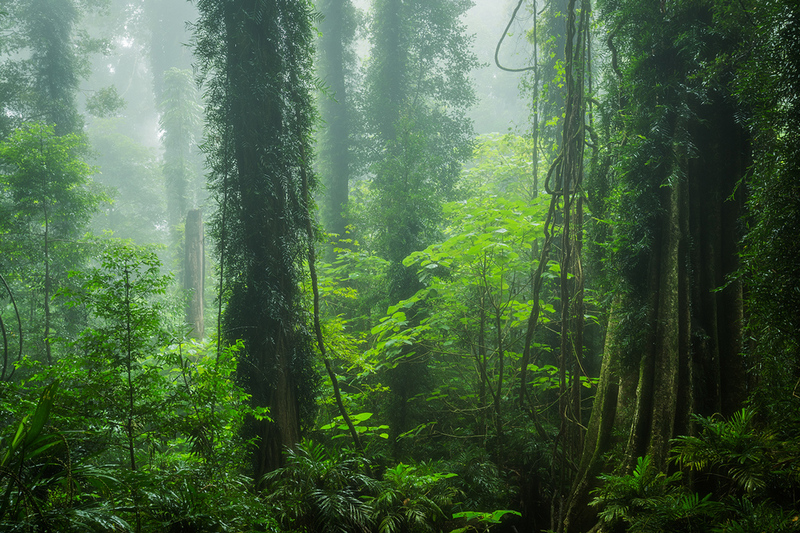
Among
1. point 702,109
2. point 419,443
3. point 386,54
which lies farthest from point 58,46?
point 702,109

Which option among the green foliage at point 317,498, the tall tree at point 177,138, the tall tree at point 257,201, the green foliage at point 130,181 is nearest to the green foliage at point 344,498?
the green foliage at point 317,498

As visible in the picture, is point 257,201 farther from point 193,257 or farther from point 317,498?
point 193,257

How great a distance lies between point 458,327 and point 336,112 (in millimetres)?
9479

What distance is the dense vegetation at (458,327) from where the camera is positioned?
2.76 m

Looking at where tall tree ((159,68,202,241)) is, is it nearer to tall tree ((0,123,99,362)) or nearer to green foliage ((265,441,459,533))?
tall tree ((0,123,99,362))

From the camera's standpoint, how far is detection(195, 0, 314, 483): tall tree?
15.3ft

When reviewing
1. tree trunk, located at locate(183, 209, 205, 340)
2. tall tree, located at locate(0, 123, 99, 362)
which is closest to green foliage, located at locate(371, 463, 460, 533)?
tall tree, located at locate(0, 123, 99, 362)

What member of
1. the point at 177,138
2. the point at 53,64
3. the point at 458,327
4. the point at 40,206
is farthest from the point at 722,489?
the point at 177,138

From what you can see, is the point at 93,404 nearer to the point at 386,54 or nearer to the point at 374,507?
the point at 374,507

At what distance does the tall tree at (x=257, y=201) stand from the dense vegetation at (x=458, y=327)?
3 centimetres

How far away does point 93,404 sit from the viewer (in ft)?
10.9

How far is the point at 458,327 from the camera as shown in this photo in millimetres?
6508

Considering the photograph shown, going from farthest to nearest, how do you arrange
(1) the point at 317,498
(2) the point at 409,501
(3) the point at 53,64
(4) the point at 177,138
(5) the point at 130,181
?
(5) the point at 130,181 < (4) the point at 177,138 < (3) the point at 53,64 < (2) the point at 409,501 < (1) the point at 317,498

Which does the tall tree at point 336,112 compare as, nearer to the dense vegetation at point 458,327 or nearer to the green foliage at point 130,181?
the dense vegetation at point 458,327
